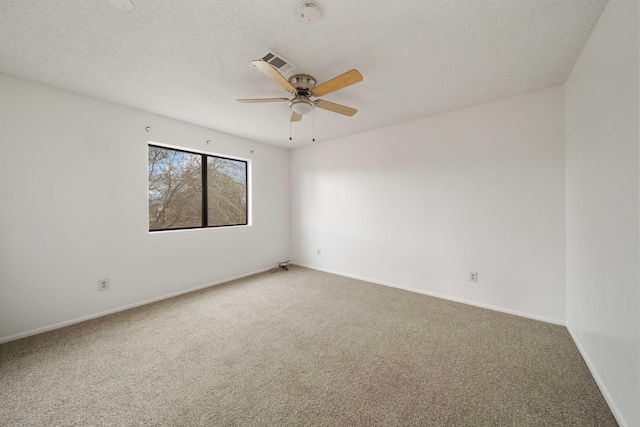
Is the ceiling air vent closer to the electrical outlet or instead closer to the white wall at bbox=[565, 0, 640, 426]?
the white wall at bbox=[565, 0, 640, 426]

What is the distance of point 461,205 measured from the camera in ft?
9.53

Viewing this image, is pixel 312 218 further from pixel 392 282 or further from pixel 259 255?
pixel 392 282

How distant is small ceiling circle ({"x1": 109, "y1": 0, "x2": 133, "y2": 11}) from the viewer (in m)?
1.36

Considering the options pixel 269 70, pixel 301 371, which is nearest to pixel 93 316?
pixel 301 371

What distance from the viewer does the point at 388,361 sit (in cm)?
181

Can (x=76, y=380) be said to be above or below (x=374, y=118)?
below

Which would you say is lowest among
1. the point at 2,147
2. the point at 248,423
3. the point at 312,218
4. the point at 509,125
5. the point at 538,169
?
the point at 248,423

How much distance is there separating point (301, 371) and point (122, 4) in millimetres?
2656

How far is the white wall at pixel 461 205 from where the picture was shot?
7.88 feet

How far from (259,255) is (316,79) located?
314 cm

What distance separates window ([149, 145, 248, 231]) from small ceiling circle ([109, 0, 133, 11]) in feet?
6.84

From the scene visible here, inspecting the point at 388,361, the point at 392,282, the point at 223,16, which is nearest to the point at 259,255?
the point at 392,282

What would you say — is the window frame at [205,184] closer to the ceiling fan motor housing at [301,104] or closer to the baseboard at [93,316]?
the baseboard at [93,316]

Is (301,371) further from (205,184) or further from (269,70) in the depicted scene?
(205,184)
